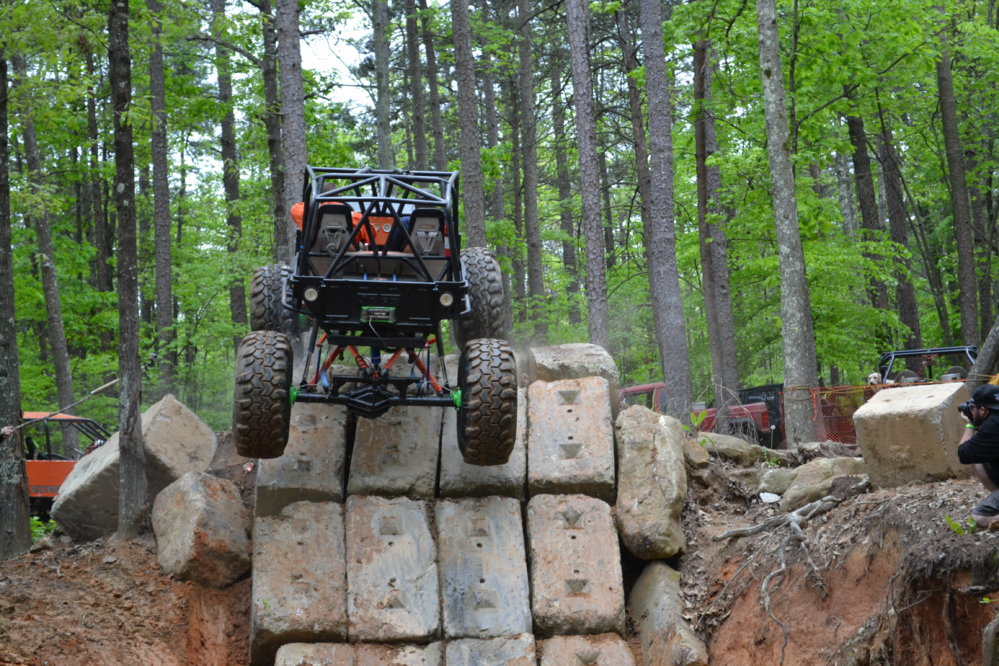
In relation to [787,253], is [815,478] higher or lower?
lower

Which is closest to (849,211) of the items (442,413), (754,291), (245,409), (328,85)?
(754,291)

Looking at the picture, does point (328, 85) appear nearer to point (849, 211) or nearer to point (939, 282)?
point (939, 282)

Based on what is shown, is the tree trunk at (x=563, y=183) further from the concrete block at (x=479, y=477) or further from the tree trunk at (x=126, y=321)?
the concrete block at (x=479, y=477)

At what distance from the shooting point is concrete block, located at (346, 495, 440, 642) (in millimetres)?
8109

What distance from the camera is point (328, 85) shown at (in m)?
21.2

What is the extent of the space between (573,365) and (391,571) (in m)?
3.29

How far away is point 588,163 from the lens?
53.0ft

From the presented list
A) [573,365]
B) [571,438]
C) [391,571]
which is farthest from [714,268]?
[391,571]

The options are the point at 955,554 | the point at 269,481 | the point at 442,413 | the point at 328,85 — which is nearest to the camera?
the point at 955,554

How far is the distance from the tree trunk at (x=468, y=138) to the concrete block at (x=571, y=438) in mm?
7889

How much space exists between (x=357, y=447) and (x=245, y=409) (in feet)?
5.20

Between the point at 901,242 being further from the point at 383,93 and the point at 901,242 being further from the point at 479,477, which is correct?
the point at 479,477

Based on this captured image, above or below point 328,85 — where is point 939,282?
below

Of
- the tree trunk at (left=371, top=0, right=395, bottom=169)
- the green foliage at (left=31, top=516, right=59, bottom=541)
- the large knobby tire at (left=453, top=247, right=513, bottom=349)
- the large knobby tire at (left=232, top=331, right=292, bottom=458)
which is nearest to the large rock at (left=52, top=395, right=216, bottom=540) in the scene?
the large knobby tire at (left=232, top=331, right=292, bottom=458)
